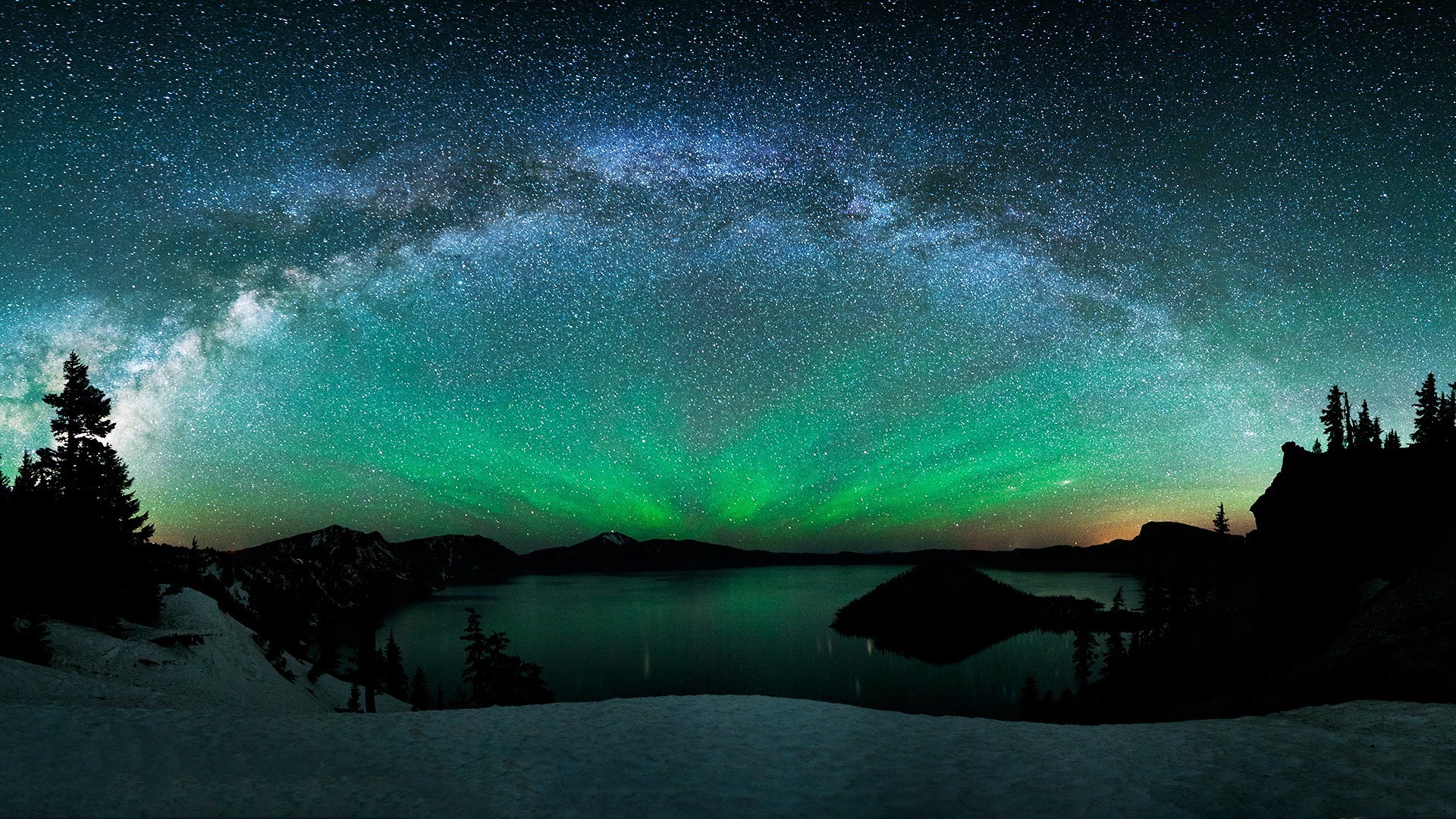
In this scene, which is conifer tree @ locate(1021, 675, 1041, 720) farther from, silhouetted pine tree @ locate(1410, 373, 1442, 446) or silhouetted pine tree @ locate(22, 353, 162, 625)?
silhouetted pine tree @ locate(22, 353, 162, 625)

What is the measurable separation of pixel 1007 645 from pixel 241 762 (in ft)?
649

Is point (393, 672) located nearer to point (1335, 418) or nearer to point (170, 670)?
point (170, 670)

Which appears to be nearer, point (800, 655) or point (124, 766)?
point (124, 766)

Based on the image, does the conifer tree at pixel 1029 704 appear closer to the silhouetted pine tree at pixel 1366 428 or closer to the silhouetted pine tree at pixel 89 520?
the silhouetted pine tree at pixel 1366 428

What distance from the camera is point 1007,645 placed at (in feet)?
584

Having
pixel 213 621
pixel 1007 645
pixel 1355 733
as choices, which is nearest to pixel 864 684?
pixel 1007 645

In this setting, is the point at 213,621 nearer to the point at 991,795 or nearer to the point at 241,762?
the point at 241,762

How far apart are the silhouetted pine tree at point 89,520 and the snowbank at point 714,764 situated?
2554 centimetres

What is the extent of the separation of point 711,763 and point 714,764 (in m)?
0.09

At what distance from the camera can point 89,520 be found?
35844 mm

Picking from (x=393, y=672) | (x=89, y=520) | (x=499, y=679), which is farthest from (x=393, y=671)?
(x=89, y=520)

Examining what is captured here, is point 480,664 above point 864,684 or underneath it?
above

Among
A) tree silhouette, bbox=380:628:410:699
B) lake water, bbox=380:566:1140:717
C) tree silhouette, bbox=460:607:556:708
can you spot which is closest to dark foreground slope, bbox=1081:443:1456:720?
tree silhouette, bbox=460:607:556:708

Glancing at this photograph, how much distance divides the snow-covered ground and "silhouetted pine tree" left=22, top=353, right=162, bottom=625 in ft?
84.8
